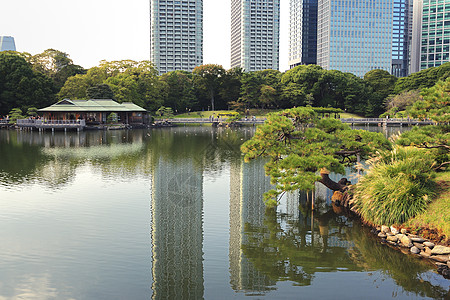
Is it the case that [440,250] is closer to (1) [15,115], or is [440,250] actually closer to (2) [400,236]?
(2) [400,236]

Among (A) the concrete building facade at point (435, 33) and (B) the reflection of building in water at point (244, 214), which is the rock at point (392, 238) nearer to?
(B) the reflection of building in water at point (244, 214)

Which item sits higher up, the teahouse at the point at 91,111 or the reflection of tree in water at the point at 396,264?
the teahouse at the point at 91,111

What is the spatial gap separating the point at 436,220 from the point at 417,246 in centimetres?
111

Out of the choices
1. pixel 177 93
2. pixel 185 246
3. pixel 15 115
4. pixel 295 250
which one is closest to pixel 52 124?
pixel 15 115

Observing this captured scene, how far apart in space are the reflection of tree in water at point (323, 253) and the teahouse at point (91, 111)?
58.7 meters

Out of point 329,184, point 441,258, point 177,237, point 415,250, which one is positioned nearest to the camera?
point 441,258

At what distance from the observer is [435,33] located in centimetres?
14475

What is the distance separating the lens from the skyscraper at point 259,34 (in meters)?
180

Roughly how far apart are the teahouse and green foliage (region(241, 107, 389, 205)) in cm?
5568

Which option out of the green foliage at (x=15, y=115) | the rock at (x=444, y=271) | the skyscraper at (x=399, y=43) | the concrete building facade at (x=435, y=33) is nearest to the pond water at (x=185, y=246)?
the rock at (x=444, y=271)

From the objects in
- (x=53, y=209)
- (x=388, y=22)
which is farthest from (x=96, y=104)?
(x=388, y=22)

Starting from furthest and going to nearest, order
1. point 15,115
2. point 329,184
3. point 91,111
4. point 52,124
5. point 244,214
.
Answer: point 15,115 → point 91,111 → point 52,124 → point 329,184 → point 244,214

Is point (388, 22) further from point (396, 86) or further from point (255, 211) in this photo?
point (255, 211)

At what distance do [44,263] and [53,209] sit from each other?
6.23 m
